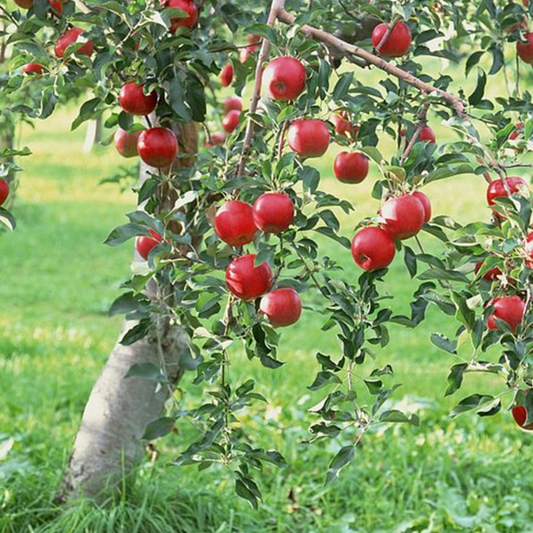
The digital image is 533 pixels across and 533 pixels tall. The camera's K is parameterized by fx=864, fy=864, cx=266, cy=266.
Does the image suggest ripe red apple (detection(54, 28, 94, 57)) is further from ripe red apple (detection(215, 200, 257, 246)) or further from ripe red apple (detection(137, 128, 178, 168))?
ripe red apple (detection(215, 200, 257, 246))

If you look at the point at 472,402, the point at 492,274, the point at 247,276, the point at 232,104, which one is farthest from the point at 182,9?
the point at 232,104

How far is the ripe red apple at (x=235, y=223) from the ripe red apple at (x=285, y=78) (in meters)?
0.17

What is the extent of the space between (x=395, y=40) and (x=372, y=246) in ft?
1.69

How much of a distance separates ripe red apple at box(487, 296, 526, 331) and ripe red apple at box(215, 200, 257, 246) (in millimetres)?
345

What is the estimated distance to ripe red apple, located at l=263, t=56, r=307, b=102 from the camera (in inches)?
47.7

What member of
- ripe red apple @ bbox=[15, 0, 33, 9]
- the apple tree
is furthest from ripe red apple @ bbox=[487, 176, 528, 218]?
ripe red apple @ bbox=[15, 0, 33, 9]

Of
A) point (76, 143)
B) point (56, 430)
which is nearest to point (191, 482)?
point (56, 430)

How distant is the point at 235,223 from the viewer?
3.92 feet

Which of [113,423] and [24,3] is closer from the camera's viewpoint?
[24,3]

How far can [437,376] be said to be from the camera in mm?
Result: 4281

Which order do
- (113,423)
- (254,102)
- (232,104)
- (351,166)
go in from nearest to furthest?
1. (254,102)
2. (351,166)
3. (113,423)
4. (232,104)

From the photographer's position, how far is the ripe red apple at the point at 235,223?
119 cm

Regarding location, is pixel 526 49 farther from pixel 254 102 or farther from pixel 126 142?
pixel 126 142

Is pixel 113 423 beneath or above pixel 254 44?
beneath
